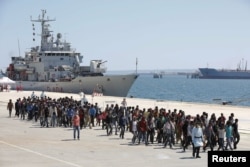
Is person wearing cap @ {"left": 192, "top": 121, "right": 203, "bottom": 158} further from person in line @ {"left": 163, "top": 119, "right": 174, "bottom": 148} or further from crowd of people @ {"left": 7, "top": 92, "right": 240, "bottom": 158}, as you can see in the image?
person in line @ {"left": 163, "top": 119, "right": 174, "bottom": 148}

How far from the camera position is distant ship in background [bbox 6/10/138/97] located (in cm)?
6359

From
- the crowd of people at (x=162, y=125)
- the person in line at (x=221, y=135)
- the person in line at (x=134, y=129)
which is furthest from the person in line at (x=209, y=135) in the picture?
the person in line at (x=134, y=129)

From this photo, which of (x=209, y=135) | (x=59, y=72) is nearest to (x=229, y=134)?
(x=209, y=135)

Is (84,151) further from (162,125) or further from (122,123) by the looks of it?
(122,123)

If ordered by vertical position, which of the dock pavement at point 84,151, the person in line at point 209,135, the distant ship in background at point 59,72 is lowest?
the dock pavement at point 84,151

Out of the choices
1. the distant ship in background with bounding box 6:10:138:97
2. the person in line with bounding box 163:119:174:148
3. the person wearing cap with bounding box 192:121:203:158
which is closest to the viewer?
the person wearing cap with bounding box 192:121:203:158

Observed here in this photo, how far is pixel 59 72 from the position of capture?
69.8 metres

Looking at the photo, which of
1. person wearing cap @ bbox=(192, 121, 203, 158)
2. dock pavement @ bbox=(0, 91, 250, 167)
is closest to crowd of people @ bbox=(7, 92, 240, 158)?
person wearing cap @ bbox=(192, 121, 203, 158)

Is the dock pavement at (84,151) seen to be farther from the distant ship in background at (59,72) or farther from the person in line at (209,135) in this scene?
the distant ship in background at (59,72)

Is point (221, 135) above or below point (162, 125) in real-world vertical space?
below

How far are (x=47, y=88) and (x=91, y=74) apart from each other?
19.6ft

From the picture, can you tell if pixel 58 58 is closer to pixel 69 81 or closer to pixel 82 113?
pixel 69 81

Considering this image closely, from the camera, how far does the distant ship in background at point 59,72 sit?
209 feet

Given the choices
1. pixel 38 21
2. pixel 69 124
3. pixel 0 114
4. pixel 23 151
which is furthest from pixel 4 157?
pixel 38 21
